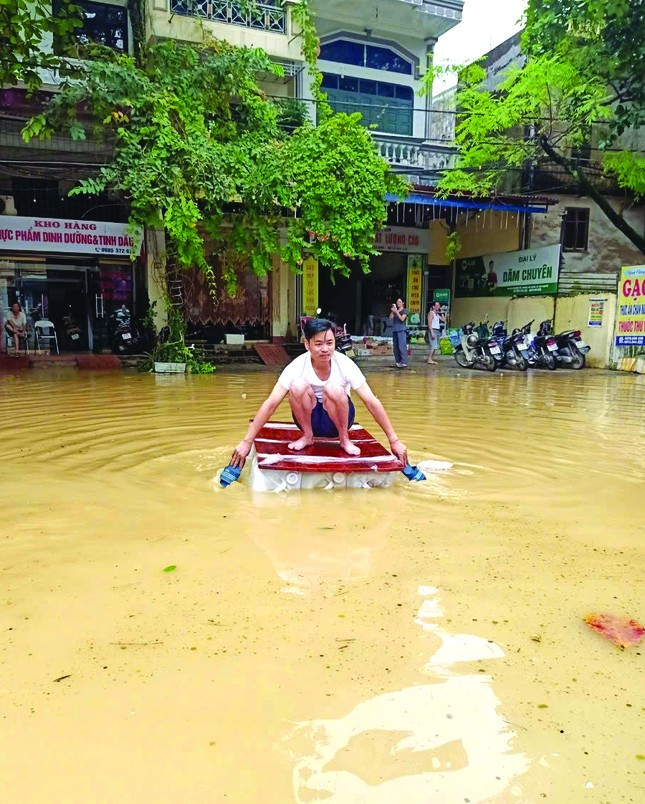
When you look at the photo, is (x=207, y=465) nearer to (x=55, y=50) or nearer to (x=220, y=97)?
(x=55, y=50)

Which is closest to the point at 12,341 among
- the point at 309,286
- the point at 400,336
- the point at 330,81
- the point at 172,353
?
the point at 172,353

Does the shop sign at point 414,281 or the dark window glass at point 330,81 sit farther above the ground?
the dark window glass at point 330,81

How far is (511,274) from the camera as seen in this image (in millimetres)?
16484

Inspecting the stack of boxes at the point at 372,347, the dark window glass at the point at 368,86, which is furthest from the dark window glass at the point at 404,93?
the stack of boxes at the point at 372,347

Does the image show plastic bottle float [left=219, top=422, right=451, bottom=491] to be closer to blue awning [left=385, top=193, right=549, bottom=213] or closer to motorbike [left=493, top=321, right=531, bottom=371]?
motorbike [left=493, top=321, right=531, bottom=371]

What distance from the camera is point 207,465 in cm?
456

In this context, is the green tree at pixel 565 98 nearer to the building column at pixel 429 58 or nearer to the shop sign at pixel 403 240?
the building column at pixel 429 58

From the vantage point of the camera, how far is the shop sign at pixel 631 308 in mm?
12469

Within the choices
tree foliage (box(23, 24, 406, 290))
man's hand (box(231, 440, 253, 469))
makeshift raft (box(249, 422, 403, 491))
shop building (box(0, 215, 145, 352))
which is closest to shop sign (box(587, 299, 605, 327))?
tree foliage (box(23, 24, 406, 290))

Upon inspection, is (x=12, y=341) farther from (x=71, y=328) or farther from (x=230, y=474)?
(x=230, y=474)

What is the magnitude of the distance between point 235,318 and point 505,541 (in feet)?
42.8

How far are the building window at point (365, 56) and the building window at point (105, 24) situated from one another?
481cm

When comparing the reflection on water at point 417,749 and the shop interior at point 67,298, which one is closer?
the reflection on water at point 417,749

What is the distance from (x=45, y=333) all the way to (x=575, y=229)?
14547 millimetres
